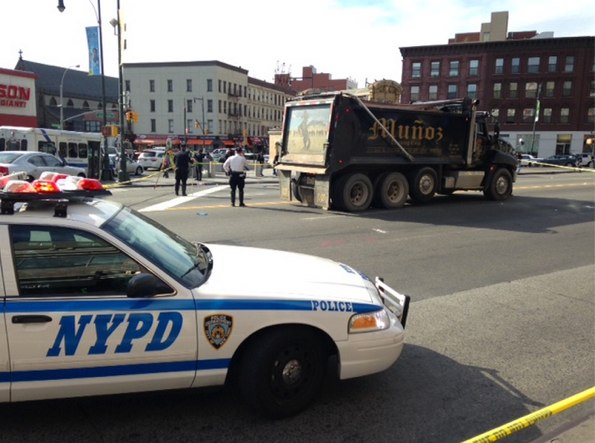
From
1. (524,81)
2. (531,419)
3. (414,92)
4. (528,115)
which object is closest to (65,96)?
(414,92)

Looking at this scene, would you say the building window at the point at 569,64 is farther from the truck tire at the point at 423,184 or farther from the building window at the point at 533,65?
the truck tire at the point at 423,184

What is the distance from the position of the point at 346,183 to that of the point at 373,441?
10.0 metres

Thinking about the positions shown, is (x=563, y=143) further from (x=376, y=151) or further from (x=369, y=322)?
(x=369, y=322)

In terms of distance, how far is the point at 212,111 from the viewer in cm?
8125

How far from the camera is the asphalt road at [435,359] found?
121 inches

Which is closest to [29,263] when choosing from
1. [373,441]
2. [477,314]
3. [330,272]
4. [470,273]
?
[330,272]

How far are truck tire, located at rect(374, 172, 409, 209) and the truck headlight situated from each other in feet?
33.5

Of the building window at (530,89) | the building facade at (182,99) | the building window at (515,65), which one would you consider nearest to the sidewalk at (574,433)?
the building window at (530,89)

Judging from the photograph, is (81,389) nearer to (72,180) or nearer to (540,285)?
(72,180)

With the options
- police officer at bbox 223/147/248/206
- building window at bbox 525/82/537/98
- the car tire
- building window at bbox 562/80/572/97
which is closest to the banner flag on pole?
police officer at bbox 223/147/248/206

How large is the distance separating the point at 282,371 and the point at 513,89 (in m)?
72.3

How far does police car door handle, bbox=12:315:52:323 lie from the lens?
2717 millimetres

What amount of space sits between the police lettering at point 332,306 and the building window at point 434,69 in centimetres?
7245

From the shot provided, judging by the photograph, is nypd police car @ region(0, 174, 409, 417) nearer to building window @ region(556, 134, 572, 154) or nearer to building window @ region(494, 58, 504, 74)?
building window @ region(556, 134, 572, 154)
